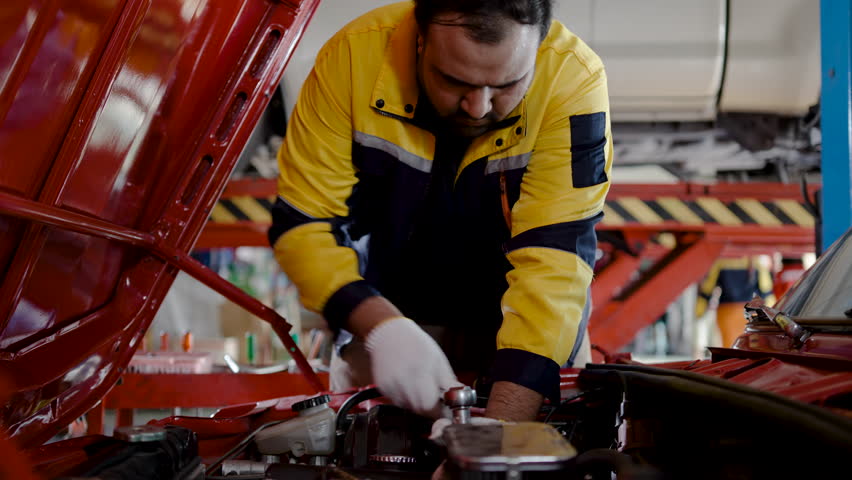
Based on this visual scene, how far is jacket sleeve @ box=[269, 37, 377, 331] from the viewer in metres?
1.59

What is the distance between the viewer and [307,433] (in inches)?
50.1

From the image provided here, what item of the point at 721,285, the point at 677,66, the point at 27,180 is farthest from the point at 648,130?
the point at 721,285

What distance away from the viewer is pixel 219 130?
1.62 metres

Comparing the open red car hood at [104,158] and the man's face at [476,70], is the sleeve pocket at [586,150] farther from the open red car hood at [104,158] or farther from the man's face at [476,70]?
the open red car hood at [104,158]

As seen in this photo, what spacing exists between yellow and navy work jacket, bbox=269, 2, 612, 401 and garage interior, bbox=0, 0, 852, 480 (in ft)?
0.43

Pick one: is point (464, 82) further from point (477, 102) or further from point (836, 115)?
point (836, 115)

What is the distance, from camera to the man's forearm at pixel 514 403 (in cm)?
131

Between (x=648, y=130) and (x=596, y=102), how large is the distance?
163 cm

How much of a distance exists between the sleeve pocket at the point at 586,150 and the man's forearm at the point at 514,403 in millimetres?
453

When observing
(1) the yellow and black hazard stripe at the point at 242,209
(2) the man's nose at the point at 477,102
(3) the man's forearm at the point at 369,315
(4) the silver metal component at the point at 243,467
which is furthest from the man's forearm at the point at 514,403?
(1) the yellow and black hazard stripe at the point at 242,209

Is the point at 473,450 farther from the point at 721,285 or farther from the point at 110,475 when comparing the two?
the point at 721,285

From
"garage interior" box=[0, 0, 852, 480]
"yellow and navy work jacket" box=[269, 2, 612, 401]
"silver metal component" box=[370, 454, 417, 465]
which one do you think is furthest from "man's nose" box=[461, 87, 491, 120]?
"silver metal component" box=[370, 454, 417, 465]

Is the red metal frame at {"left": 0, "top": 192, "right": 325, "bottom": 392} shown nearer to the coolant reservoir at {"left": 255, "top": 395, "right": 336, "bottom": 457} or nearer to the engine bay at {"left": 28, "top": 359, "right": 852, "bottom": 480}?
the engine bay at {"left": 28, "top": 359, "right": 852, "bottom": 480}

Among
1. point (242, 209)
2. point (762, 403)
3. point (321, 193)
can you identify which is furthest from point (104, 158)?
point (242, 209)
